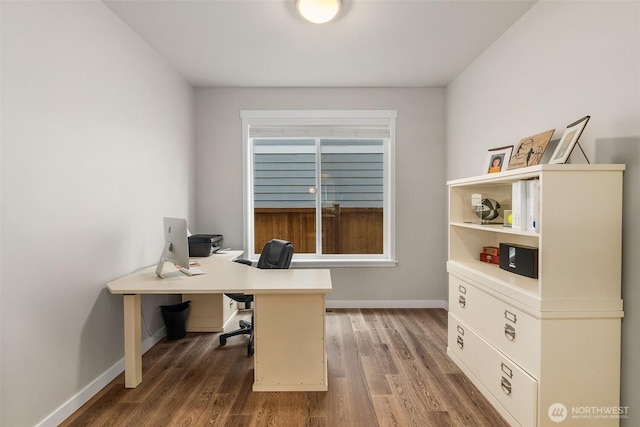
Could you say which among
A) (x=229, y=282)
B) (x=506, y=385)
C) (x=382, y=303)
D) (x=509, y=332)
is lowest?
(x=382, y=303)

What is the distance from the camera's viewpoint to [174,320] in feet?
9.91

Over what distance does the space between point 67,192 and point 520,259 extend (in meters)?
2.77

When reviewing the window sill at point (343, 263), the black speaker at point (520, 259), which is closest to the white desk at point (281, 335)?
the black speaker at point (520, 259)

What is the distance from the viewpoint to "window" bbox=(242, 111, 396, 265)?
3.89 m

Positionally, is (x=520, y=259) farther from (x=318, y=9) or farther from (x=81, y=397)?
(x=81, y=397)

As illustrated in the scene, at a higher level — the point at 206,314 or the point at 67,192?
→ the point at 67,192

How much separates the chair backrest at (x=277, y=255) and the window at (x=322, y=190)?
0.95m

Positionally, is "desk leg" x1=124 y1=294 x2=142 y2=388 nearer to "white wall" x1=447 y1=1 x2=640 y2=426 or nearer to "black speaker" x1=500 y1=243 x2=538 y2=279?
"black speaker" x1=500 y1=243 x2=538 y2=279

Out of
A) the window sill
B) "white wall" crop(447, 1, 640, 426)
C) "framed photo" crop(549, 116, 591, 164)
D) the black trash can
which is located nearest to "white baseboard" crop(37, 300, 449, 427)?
the black trash can

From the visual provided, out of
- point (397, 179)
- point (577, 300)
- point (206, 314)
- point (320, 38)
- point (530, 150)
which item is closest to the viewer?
point (577, 300)

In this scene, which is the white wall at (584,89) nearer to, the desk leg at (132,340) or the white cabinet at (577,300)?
the white cabinet at (577,300)

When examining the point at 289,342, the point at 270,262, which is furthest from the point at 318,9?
the point at 289,342

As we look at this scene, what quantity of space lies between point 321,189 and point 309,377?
7.55 ft

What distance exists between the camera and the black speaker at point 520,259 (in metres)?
1.96
